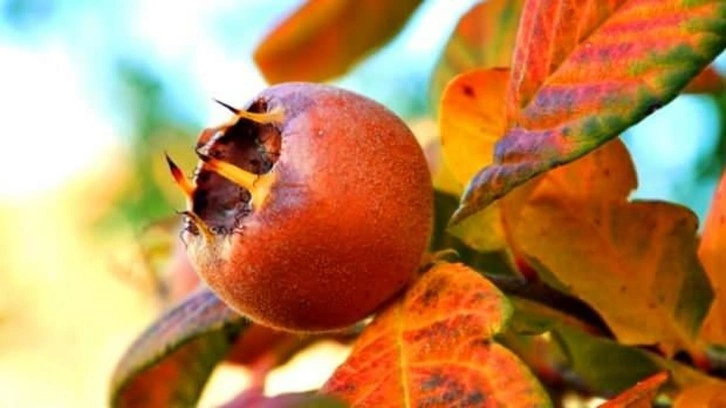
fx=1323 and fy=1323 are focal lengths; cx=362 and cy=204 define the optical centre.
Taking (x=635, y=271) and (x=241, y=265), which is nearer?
(x=241, y=265)

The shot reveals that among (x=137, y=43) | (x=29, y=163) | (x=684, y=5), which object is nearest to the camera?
(x=684, y=5)

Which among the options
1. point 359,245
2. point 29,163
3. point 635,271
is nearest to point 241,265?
point 359,245

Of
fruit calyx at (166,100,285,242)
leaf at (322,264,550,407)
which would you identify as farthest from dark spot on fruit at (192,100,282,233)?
leaf at (322,264,550,407)

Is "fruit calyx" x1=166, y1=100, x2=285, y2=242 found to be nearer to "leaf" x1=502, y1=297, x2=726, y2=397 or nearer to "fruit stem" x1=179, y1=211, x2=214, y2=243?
"fruit stem" x1=179, y1=211, x2=214, y2=243

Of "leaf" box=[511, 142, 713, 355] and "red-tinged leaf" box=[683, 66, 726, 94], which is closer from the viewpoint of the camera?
"leaf" box=[511, 142, 713, 355]

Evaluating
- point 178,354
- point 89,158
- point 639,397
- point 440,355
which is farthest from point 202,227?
point 89,158

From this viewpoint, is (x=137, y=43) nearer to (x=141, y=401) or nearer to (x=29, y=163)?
(x=29, y=163)

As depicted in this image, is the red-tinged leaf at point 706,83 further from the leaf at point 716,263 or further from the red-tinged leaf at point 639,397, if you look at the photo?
the red-tinged leaf at point 639,397
